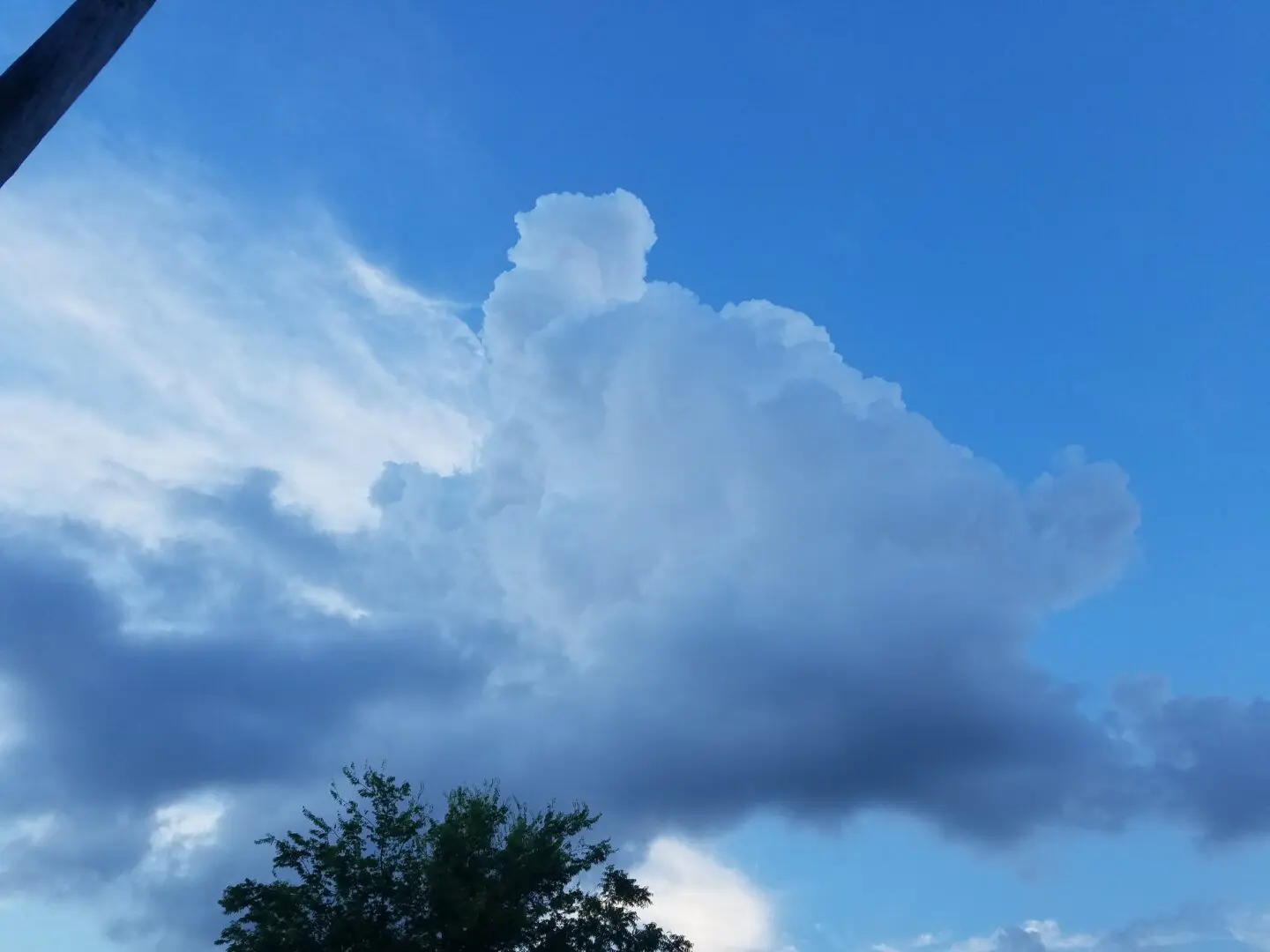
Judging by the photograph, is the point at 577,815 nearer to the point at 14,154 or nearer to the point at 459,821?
the point at 459,821

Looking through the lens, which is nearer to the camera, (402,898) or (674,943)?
(402,898)

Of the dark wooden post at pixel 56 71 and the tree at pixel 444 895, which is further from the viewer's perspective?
the tree at pixel 444 895

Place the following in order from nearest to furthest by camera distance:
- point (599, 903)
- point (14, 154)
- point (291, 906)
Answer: point (14, 154) < point (291, 906) < point (599, 903)

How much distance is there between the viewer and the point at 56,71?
406 cm

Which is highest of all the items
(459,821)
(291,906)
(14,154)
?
(459,821)

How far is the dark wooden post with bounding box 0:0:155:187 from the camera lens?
3863 millimetres

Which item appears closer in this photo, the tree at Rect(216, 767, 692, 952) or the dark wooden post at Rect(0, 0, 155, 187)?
the dark wooden post at Rect(0, 0, 155, 187)

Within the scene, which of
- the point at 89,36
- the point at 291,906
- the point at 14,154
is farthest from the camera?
the point at 291,906

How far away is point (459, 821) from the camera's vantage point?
109 ft

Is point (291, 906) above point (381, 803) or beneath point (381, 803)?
beneath

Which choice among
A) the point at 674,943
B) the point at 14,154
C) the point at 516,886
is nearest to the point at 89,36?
the point at 14,154

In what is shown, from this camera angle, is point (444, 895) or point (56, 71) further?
point (444, 895)

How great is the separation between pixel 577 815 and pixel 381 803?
21.6 ft

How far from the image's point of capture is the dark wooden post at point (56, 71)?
3863 mm
